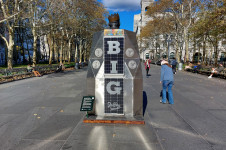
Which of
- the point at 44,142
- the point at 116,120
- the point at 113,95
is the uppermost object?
the point at 113,95

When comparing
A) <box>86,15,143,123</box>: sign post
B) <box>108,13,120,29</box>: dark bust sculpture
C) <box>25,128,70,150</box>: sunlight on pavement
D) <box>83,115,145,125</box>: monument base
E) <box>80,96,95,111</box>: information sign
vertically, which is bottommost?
<box>25,128,70,150</box>: sunlight on pavement

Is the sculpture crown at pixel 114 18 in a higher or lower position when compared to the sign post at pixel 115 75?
higher

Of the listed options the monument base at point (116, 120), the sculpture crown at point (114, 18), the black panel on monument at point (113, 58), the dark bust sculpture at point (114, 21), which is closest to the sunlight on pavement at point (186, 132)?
the monument base at point (116, 120)

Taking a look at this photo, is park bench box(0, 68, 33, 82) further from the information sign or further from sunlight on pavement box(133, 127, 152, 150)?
sunlight on pavement box(133, 127, 152, 150)

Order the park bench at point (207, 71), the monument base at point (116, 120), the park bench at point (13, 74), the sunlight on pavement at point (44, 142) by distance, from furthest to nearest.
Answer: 1. the park bench at point (207, 71)
2. the park bench at point (13, 74)
3. the monument base at point (116, 120)
4. the sunlight on pavement at point (44, 142)

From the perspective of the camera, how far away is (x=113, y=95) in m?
4.15

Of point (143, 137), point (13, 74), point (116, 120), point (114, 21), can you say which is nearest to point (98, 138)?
point (116, 120)

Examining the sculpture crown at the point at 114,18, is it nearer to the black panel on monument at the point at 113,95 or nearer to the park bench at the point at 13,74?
the black panel on monument at the point at 113,95

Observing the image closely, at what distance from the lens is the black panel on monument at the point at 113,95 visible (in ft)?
13.5

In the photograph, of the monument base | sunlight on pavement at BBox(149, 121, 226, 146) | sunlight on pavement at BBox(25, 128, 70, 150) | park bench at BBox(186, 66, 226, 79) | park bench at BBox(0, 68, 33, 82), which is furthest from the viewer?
park bench at BBox(186, 66, 226, 79)

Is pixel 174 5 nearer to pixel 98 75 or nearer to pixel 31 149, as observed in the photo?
pixel 98 75

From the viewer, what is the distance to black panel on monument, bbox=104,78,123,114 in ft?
13.5

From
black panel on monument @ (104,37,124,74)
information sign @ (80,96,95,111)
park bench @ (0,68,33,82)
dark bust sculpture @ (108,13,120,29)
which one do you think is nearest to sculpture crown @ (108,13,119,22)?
dark bust sculpture @ (108,13,120,29)

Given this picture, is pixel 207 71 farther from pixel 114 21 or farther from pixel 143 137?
pixel 143 137
